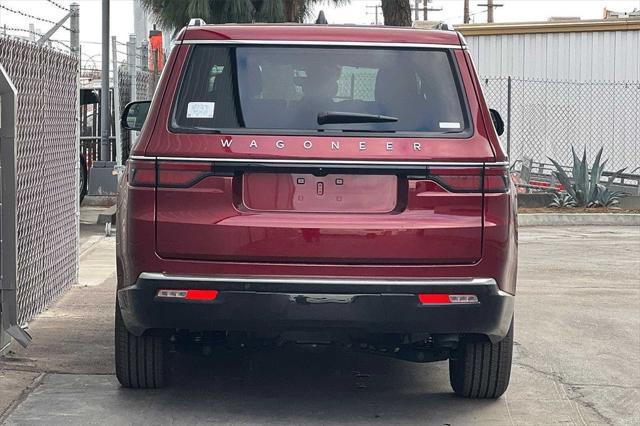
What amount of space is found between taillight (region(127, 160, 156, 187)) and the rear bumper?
0.41m

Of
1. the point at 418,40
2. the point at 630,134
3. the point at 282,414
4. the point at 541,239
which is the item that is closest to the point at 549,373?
the point at 282,414

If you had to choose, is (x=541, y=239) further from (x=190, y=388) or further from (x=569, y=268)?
(x=190, y=388)

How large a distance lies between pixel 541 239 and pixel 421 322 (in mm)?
10052

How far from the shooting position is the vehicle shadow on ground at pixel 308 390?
19.6 ft

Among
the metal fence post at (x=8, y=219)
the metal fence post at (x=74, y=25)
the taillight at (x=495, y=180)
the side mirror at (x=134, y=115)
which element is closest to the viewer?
the taillight at (x=495, y=180)

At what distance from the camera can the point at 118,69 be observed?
17531 millimetres

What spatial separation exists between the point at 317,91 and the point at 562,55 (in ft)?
57.0

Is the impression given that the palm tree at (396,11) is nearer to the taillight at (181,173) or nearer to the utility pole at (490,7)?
the taillight at (181,173)

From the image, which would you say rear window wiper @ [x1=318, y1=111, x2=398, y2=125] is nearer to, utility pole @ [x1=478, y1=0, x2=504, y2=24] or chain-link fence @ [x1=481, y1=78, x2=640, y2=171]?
chain-link fence @ [x1=481, y1=78, x2=640, y2=171]

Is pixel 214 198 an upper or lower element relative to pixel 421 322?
upper

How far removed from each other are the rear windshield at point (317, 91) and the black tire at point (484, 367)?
116 centimetres

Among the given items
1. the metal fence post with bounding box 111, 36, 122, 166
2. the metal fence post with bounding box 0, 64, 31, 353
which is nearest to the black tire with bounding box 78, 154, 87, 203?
the metal fence post with bounding box 111, 36, 122, 166

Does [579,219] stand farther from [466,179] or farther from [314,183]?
[314,183]

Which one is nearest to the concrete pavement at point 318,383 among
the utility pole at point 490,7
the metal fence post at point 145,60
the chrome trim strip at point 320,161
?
the chrome trim strip at point 320,161
